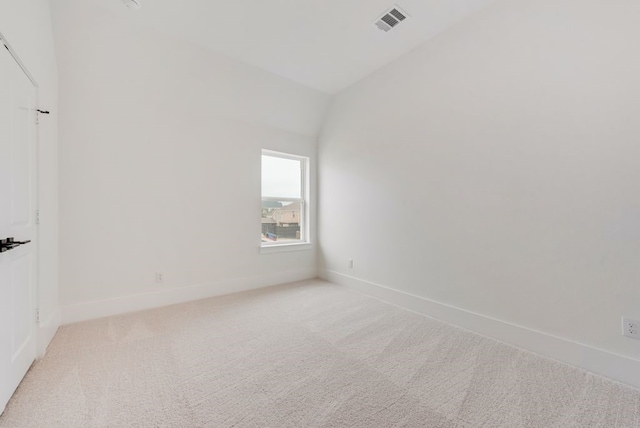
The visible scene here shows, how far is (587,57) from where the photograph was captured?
1.83m

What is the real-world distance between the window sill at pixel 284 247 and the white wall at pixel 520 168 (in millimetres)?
1325

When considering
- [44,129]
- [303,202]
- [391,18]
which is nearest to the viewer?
[44,129]

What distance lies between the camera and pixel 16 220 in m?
1.61

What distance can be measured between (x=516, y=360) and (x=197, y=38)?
4.09 meters

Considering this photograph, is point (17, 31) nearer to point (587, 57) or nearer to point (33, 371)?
point (33, 371)

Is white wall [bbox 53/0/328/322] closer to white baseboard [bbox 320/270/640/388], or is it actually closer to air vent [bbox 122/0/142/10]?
air vent [bbox 122/0/142/10]

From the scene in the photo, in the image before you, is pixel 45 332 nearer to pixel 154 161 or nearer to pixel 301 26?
pixel 154 161

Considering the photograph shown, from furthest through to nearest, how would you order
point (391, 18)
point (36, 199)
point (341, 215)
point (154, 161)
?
point (341, 215)
point (154, 161)
point (391, 18)
point (36, 199)

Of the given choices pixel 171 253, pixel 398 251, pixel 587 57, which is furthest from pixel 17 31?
pixel 587 57

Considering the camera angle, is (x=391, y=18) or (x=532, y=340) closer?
(x=532, y=340)

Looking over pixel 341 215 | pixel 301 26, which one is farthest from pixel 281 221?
pixel 301 26

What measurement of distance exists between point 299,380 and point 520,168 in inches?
95.4

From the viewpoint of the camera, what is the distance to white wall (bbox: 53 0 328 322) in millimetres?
2494

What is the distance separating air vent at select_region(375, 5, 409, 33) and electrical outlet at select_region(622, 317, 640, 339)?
9.71ft
